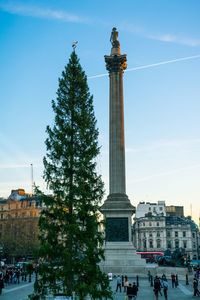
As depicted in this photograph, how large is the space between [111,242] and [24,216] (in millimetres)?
68511

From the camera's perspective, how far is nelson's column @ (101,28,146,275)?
53.0 metres

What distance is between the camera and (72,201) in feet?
84.5

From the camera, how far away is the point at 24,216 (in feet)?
387

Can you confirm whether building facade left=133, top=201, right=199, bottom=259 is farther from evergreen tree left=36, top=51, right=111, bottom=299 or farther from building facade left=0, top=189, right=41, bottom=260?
evergreen tree left=36, top=51, right=111, bottom=299

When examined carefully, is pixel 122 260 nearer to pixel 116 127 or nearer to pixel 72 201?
pixel 116 127

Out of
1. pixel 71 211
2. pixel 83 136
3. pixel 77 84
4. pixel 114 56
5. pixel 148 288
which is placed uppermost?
pixel 114 56

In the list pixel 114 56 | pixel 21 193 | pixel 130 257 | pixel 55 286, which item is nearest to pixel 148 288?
pixel 130 257

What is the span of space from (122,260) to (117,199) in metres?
8.59

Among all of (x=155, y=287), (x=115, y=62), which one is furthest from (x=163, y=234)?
(x=155, y=287)

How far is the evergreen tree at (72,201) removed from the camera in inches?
955

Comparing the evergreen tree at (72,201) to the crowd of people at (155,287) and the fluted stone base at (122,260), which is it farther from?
the fluted stone base at (122,260)

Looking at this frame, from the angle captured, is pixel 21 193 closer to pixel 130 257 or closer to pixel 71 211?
pixel 130 257

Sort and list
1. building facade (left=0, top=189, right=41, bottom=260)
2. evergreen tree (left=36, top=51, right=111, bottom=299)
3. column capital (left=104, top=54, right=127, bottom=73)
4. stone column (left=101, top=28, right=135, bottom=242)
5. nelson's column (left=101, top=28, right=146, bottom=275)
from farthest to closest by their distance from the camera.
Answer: building facade (left=0, top=189, right=41, bottom=260) < column capital (left=104, top=54, right=127, bottom=73) < stone column (left=101, top=28, right=135, bottom=242) < nelson's column (left=101, top=28, right=146, bottom=275) < evergreen tree (left=36, top=51, right=111, bottom=299)

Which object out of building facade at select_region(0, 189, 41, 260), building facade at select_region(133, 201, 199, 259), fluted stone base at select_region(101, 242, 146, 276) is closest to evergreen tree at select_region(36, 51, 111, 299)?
fluted stone base at select_region(101, 242, 146, 276)
